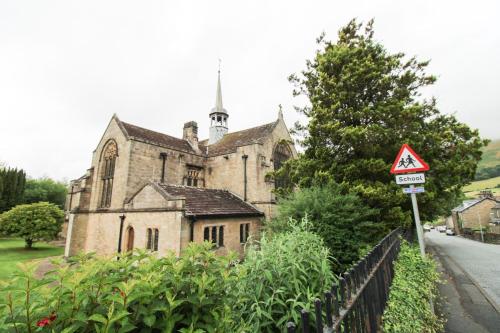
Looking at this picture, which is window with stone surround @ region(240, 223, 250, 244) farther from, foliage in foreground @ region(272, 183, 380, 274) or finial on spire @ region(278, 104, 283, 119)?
Result: finial on spire @ region(278, 104, 283, 119)

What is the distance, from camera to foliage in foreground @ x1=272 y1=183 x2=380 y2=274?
9.70 m

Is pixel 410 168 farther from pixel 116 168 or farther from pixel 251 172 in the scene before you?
pixel 116 168

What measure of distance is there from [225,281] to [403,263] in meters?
6.34

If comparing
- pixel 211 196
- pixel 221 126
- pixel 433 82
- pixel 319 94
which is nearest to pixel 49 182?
pixel 221 126

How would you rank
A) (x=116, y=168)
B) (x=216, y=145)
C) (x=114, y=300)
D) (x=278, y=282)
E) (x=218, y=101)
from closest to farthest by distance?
(x=114, y=300) → (x=278, y=282) → (x=116, y=168) → (x=216, y=145) → (x=218, y=101)

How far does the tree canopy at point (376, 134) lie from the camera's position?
985 centimetres

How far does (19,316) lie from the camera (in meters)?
1.74

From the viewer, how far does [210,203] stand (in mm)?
16609

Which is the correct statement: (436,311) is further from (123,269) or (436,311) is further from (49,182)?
(49,182)

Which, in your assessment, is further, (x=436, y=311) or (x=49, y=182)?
(x=49, y=182)

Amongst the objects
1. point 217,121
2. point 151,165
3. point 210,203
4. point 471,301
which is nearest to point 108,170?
point 151,165

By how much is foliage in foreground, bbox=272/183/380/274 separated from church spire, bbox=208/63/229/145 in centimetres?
2069

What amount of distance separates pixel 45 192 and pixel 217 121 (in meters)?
55.6

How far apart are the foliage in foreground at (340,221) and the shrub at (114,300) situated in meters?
7.63
